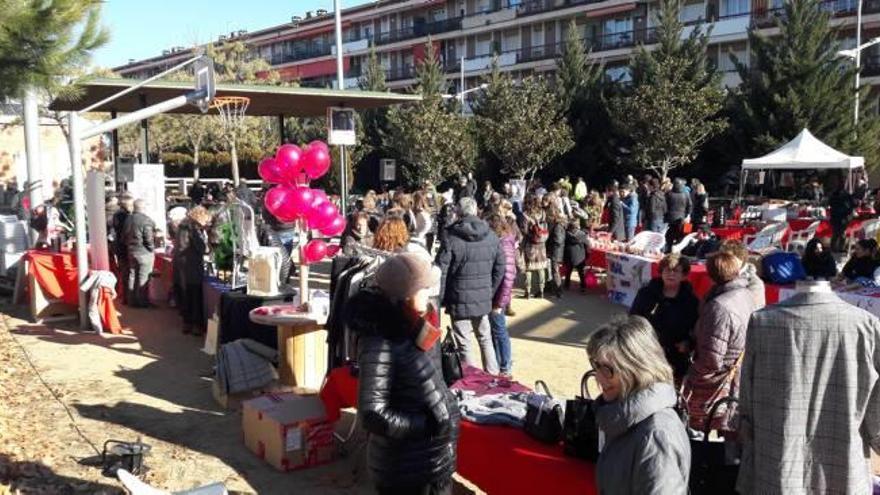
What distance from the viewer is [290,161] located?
7.37m

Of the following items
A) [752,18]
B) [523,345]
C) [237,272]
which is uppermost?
[752,18]

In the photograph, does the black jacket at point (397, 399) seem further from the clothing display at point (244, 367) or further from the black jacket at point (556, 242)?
the black jacket at point (556, 242)

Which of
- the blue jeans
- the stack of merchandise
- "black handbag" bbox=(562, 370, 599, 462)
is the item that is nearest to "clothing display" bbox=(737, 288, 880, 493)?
"black handbag" bbox=(562, 370, 599, 462)

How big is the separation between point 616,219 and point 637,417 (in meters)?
13.6

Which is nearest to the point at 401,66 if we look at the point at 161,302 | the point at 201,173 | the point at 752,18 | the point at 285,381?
the point at 201,173

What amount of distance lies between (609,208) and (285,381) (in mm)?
11015

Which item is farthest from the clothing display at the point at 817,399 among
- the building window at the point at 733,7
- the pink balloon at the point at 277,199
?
the building window at the point at 733,7

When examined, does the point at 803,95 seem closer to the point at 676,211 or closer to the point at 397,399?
the point at 676,211

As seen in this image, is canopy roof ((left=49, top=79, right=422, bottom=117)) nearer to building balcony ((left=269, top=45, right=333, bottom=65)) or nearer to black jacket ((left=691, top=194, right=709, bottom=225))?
black jacket ((left=691, top=194, right=709, bottom=225))

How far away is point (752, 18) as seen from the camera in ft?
125

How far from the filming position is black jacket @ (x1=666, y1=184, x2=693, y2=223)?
1622 centimetres

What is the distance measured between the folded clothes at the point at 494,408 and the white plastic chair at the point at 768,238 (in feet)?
33.2

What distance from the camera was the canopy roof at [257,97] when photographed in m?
13.9

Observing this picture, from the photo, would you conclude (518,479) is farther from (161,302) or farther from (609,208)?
(609,208)
